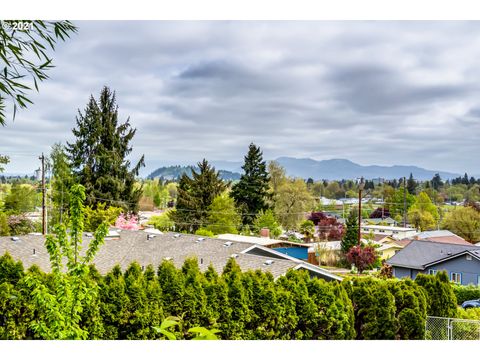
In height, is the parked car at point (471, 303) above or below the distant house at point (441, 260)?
below

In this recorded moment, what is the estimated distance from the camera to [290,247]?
13664mm

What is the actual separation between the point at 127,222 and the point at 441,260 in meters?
9.41

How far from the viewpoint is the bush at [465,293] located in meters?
9.59

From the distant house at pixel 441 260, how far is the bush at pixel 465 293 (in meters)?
0.55

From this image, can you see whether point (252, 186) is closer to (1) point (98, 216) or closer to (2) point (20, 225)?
(1) point (98, 216)

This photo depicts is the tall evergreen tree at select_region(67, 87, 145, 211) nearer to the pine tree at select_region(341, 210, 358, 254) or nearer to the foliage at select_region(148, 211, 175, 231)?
the foliage at select_region(148, 211, 175, 231)

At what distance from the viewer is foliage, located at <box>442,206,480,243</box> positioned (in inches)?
598

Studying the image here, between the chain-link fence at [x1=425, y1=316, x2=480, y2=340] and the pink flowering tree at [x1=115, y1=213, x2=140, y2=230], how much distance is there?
33.6 ft

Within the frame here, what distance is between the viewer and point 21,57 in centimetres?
299

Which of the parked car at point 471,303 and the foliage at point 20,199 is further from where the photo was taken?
the foliage at point 20,199

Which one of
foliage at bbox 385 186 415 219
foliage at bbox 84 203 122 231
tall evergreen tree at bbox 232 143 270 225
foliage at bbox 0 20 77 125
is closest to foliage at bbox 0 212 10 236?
foliage at bbox 84 203 122 231

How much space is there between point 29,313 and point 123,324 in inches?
37.1

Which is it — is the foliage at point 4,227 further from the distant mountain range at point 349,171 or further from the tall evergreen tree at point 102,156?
the distant mountain range at point 349,171

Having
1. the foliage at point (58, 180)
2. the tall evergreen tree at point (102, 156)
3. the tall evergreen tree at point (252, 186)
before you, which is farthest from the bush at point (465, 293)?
the tall evergreen tree at point (102, 156)
